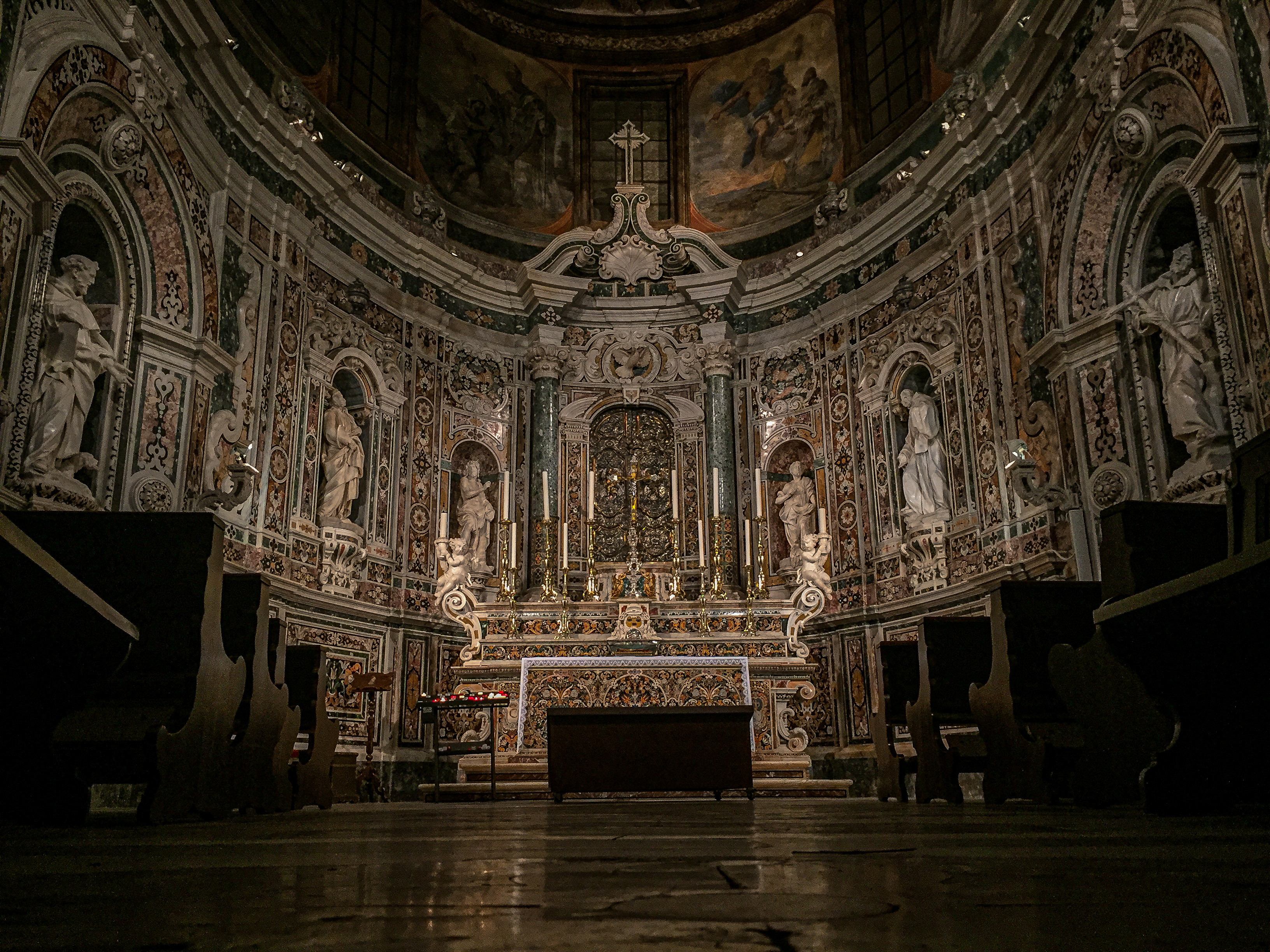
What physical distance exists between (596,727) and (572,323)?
25.7 ft

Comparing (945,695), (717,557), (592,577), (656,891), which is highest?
(717,557)

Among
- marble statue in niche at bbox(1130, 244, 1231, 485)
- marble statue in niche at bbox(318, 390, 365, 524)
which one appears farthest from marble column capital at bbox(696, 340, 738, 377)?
marble statue in niche at bbox(1130, 244, 1231, 485)

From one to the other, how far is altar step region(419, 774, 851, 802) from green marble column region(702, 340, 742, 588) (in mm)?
3709

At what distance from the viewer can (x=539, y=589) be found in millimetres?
12156

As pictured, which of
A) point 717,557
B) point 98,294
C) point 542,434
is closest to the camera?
point 98,294

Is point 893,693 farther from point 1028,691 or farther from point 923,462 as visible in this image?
point 923,462

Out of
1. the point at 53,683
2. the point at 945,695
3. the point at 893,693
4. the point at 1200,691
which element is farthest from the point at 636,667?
the point at 53,683

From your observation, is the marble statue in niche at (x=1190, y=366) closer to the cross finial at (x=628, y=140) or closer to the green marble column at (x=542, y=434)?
the green marble column at (x=542, y=434)

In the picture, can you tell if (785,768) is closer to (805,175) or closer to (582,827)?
(582,827)

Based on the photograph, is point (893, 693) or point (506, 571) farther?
point (506, 571)

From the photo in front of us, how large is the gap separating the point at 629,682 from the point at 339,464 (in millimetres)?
4186

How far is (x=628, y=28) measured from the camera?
1538 cm

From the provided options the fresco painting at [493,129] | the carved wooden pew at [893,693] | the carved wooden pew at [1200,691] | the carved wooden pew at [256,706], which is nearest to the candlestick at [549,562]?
the carved wooden pew at [893,693]

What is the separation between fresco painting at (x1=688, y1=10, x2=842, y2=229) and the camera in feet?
45.1
